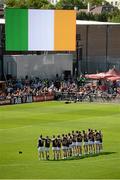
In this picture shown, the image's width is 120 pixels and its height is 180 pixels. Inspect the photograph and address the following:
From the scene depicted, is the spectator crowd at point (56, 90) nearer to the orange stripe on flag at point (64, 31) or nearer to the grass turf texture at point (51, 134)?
the grass turf texture at point (51, 134)

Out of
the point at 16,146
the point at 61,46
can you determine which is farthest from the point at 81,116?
the point at 61,46

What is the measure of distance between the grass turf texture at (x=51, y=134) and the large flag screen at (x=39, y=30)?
1155 cm

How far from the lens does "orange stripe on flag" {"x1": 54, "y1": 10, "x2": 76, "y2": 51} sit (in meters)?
92.9

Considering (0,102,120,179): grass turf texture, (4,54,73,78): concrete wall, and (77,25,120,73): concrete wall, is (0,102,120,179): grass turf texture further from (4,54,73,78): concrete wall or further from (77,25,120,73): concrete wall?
(77,25,120,73): concrete wall

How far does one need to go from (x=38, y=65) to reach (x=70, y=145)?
48.1 meters

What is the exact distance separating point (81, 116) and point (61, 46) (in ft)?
84.3

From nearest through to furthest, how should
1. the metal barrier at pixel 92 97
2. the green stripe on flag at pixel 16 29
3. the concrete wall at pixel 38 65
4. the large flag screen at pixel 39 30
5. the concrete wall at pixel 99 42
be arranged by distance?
the metal barrier at pixel 92 97 → the green stripe on flag at pixel 16 29 → the large flag screen at pixel 39 30 → the concrete wall at pixel 38 65 → the concrete wall at pixel 99 42

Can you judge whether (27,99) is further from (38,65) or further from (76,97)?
(38,65)

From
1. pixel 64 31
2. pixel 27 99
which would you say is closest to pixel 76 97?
pixel 27 99

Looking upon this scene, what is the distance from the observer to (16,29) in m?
88.5

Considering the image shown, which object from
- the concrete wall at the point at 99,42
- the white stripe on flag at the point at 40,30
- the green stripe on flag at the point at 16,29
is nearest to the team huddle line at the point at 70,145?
the green stripe on flag at the point at 16,29

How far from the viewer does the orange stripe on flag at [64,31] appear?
92875mm

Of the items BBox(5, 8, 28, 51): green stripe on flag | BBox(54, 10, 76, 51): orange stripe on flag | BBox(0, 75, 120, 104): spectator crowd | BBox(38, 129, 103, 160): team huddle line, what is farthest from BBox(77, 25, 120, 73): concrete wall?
BBox(38, 129, 103, 160): team huddle line

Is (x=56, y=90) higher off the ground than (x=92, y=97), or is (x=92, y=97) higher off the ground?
(x=56, y=90)
